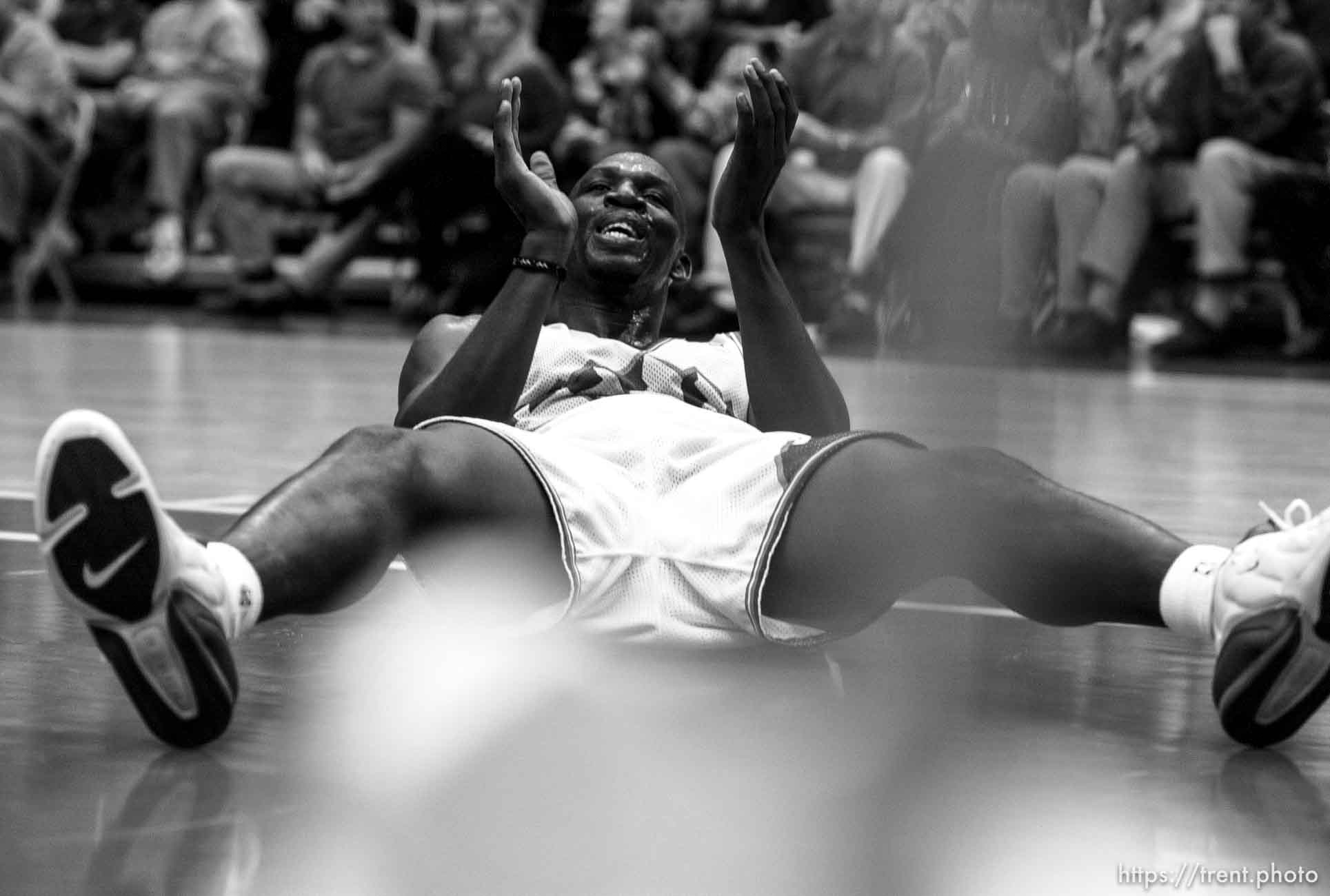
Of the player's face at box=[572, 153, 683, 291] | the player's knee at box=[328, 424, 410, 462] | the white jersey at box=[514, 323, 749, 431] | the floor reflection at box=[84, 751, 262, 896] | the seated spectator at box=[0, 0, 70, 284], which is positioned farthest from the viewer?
the seated spectator at box=[0, 0, 70, 284]

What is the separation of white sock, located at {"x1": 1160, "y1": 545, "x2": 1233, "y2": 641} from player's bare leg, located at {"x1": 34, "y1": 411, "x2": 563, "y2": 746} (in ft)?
2.38

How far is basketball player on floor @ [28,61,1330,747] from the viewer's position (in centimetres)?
203

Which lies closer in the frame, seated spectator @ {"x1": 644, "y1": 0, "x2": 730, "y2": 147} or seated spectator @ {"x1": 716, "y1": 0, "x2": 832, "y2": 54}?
seated spectator @ {"x1": 644, "y1": 0, "x2": 730, "y2": 147}

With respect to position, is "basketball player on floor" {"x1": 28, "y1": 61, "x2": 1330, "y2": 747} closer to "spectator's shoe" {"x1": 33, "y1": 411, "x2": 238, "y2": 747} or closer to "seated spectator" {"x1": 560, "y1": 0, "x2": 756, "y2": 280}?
"spectator's shoe" {"x1": 33, "y1": 411, "x2": 238, "y2": 747}

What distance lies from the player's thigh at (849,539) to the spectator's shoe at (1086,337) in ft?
18.1

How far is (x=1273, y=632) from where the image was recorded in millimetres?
Answer: 2088

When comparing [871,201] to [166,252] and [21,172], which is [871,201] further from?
[21,172]

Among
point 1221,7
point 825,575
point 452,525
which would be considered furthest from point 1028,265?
point 1221,7

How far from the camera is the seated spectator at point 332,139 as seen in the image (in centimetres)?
948

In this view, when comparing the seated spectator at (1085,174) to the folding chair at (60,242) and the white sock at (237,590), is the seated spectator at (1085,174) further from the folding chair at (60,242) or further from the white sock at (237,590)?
the folding chair at (60,242)

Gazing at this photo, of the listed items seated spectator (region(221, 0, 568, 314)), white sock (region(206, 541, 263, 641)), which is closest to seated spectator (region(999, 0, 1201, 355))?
white sock (region(206, 541, 263, 641))

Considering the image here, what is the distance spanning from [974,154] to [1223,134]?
636 cm

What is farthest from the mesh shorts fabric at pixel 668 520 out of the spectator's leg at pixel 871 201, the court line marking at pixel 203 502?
the spectator's leg at pixel 871 201


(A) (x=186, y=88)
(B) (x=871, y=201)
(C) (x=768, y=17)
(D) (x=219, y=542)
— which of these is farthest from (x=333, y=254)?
(D) (x=219, y=542)
